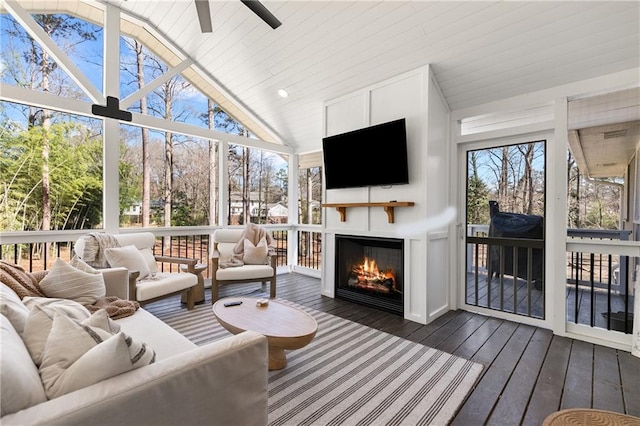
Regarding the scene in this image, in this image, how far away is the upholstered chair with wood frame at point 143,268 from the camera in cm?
296

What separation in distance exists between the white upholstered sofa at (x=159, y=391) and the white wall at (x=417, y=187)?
246 centimetres

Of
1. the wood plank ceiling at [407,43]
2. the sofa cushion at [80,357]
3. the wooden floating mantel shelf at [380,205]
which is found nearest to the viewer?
the sofa cushion at [80,357]

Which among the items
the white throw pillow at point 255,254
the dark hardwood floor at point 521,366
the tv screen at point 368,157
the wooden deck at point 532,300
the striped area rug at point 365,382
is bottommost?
the dark hardwood floor at point 521,366

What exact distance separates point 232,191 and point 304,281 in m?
1.99

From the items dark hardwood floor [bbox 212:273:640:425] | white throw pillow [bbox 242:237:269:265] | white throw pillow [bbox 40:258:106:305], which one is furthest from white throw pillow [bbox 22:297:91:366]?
white throw pillow [bbox 242:237:269:265]

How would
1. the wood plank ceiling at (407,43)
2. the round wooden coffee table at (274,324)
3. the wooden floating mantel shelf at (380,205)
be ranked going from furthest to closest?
the wooden floating mantel shelf at (380,205) → the wood plank ceiling at (407,43) → the round wooden coffee table at (274,324)

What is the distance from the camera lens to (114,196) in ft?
12.0

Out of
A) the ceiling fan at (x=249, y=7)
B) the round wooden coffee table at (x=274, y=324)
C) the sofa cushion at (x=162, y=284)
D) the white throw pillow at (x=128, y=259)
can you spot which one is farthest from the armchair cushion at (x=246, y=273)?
the ceiling fan at (x=249, y=7)

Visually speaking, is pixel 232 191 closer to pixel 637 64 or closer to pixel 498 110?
pixel 498 110

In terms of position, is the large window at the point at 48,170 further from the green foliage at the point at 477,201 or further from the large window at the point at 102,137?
the green foliage at the point at 477,201

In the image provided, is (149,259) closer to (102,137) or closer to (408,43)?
(102,137)

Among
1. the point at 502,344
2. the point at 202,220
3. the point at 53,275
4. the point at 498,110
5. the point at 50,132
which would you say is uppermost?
the point at 498,110

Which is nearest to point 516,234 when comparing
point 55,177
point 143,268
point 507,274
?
point 507,274

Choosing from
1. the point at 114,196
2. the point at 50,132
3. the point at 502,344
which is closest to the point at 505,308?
the point at 502,344
